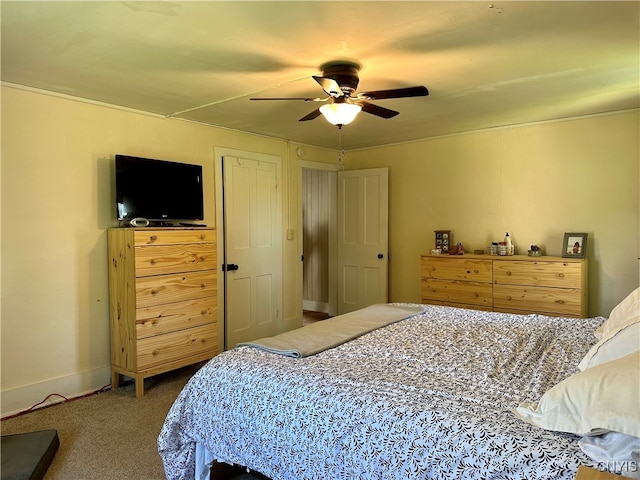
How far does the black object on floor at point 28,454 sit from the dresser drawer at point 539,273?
3.72 meters

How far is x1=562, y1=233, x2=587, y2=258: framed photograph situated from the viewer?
3.91 m

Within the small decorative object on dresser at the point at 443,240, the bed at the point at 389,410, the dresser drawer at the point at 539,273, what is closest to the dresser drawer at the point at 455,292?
the dresser drawer at the point at 539,273

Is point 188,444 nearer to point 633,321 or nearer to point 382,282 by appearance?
point 633,321

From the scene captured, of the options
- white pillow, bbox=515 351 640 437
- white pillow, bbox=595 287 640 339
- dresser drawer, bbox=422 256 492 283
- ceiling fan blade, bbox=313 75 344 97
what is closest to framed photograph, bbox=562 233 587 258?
dresser drawer, bbox=422 256 492 283

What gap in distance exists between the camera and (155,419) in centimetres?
289

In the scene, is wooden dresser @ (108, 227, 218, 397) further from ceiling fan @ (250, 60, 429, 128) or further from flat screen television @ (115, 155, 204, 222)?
ceiling fan @ (250, 60, 429, 128)

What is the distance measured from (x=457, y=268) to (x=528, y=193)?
3.51ft

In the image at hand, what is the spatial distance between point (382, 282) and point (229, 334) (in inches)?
78.4

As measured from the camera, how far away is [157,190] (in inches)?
141

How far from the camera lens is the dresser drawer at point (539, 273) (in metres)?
3.71

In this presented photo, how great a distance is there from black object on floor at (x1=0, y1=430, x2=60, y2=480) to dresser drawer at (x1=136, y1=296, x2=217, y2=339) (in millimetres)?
891

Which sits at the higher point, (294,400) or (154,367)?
(294,400)

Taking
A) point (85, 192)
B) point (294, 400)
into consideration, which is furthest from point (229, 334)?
point (294, 400)

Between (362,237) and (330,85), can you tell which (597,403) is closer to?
(330,85)
